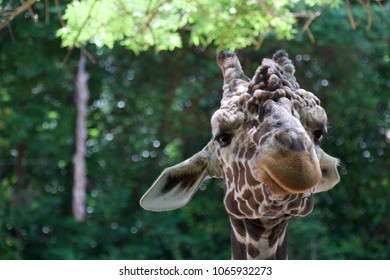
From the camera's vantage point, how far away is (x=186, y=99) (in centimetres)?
846

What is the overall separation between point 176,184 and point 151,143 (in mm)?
6400

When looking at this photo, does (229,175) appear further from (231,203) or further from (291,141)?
(291,141)

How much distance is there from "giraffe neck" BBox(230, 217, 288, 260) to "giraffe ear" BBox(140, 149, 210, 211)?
173 mm

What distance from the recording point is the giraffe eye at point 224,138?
1997 mm

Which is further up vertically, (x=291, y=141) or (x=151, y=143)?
(x=291, y=141)

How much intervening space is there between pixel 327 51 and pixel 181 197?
649cm

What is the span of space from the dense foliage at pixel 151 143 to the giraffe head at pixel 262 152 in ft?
19.2

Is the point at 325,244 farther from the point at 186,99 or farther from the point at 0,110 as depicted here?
the point at 0,110

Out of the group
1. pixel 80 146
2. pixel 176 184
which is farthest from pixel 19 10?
pixel 80 146

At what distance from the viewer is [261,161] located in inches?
70.1

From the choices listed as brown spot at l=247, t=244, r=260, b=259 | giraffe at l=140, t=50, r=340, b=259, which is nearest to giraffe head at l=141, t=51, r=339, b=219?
giraffe at l=140, t=50, r=340, b=259

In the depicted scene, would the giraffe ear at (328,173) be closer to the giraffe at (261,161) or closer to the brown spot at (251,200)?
the giraffe at (261,161)

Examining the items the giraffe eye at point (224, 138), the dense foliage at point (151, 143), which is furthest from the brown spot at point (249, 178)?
the dense foliage at point (151, 143)
